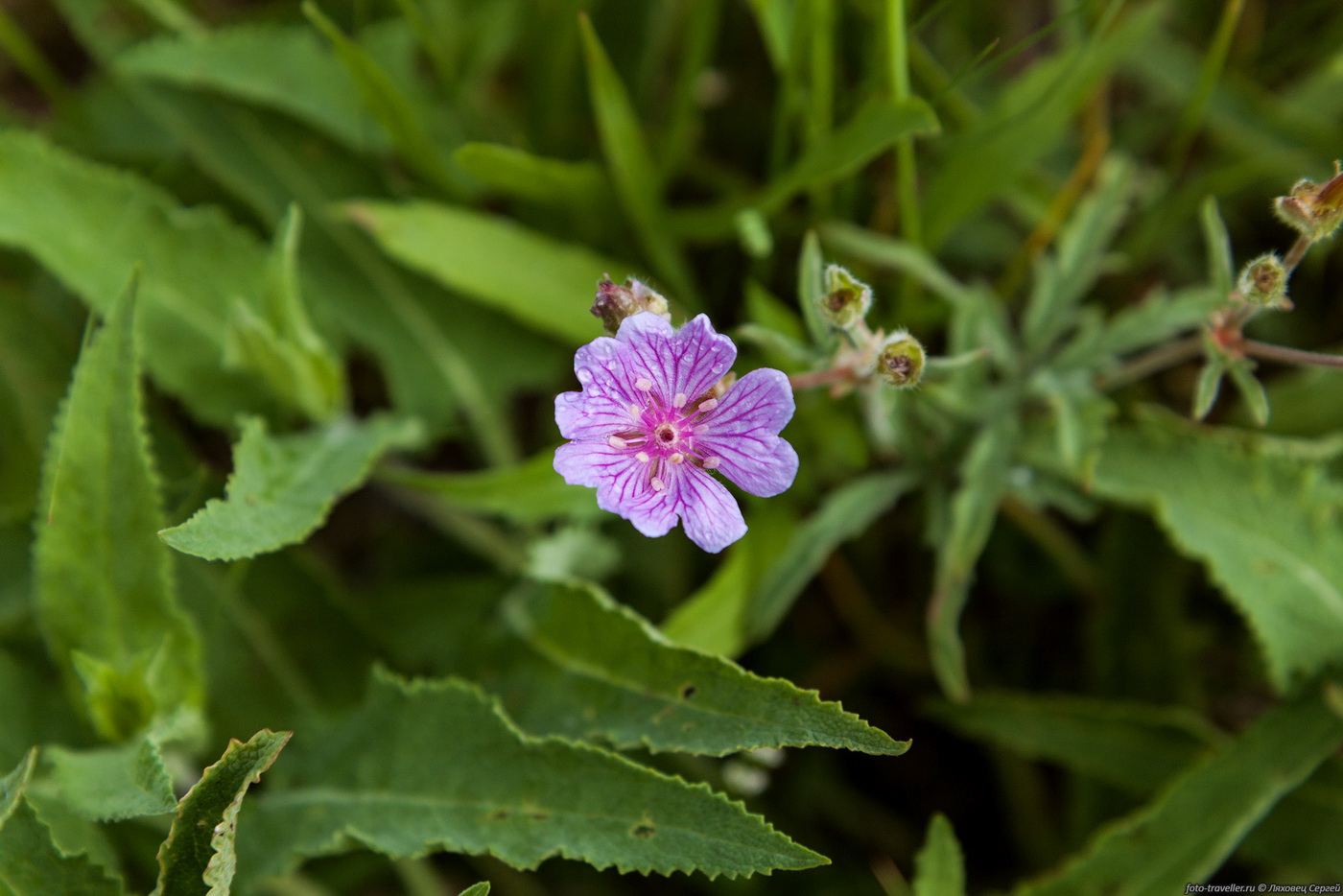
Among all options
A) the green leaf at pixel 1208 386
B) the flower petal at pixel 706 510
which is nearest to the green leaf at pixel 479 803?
the flower petal at pixel 706 510

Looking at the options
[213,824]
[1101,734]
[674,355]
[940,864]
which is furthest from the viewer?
[1101,734]

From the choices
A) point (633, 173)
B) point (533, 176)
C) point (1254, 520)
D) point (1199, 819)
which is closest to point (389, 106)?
point (533, 176)

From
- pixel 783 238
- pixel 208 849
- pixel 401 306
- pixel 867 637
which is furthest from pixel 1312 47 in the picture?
pixel 208 849

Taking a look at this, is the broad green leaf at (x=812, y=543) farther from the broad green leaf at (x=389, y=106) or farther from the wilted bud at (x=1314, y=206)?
the broad green leaf at (x=389, y=106)

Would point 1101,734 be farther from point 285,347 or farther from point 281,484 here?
point 285,347

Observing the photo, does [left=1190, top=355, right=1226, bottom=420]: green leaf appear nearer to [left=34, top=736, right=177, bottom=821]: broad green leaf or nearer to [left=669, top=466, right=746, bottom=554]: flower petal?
[left=669, top=466, right=746, bottom=554]: flower petal

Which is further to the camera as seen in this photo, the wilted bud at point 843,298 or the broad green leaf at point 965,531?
the broad green leaf at point 965,531
